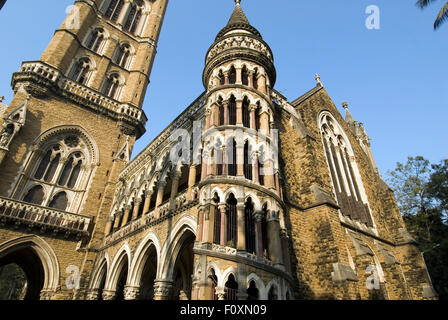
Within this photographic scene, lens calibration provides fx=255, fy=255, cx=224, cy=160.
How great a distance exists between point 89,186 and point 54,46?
1244 cm

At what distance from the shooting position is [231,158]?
388 inches

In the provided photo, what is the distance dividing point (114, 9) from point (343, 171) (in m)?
30.3

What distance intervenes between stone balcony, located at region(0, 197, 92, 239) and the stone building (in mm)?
103

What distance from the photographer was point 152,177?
46.9 feet

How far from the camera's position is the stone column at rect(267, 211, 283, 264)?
330 inches

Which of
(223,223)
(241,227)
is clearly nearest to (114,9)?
(223,223)

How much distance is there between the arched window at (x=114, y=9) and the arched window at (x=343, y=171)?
2632 cm

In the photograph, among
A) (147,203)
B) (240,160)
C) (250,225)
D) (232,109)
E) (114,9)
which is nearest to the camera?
(250,225)

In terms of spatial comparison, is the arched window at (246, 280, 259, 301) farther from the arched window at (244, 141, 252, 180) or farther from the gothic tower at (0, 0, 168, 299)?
the gothic tower at (0, 0, 168, 299)

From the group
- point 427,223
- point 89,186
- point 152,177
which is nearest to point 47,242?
point 89,186

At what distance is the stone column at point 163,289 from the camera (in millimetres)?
9914

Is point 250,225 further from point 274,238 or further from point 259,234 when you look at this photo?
point 274,238
